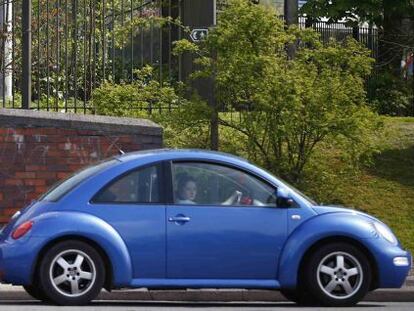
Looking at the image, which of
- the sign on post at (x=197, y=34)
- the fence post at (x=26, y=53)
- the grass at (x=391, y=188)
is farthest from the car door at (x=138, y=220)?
the fence post at (x=26, y=53)

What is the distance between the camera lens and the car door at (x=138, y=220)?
978cm

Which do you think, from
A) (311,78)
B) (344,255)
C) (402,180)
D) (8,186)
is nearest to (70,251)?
(344,255)

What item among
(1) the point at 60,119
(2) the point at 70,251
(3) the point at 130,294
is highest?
(1) the point at 60,119

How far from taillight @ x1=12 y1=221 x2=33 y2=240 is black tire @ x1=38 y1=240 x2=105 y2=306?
262mm

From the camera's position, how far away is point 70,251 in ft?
31.8

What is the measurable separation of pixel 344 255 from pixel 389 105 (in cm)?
1064

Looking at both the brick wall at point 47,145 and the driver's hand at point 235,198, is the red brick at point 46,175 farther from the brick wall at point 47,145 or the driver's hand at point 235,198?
the driver's hand at point 235,198

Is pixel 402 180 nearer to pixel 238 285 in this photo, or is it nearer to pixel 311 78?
pixel 311 78

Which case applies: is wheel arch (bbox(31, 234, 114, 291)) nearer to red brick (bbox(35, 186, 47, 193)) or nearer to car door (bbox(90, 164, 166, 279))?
car door (bbox(90, 164, 166, 279))

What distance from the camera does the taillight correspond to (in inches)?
380

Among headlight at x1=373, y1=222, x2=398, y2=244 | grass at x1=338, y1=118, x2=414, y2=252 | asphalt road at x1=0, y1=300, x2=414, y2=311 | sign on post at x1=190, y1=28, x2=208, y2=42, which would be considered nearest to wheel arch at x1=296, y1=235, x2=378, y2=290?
headlight at x1=373, y1=222, x2=398, y2=244

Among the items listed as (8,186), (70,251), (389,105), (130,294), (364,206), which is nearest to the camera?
(70,251)

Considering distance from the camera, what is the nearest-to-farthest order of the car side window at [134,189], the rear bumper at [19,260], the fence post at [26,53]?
the rear bumper at [19,260]
the car side window at [134,189]
the fence post at [26,53]

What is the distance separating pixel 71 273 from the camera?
31.8 feet
